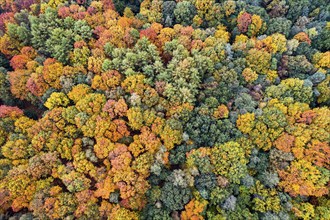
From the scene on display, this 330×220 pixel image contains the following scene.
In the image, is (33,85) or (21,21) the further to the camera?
(21,21)

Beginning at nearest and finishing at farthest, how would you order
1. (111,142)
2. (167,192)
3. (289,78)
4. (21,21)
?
(167,192)
(111,142)
(289,78)
(21,21)

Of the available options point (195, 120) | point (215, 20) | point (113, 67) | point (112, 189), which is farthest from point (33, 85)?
point (215, 20)

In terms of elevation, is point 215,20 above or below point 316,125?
above

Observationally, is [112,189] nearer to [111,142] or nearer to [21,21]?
[111,142]

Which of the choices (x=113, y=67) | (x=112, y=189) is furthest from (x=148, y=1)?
(x=112, y=189)

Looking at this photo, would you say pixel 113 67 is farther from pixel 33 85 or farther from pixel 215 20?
pixel 215 20

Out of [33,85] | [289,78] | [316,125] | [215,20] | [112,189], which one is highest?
[215,20]

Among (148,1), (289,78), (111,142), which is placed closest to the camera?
(111,142)
